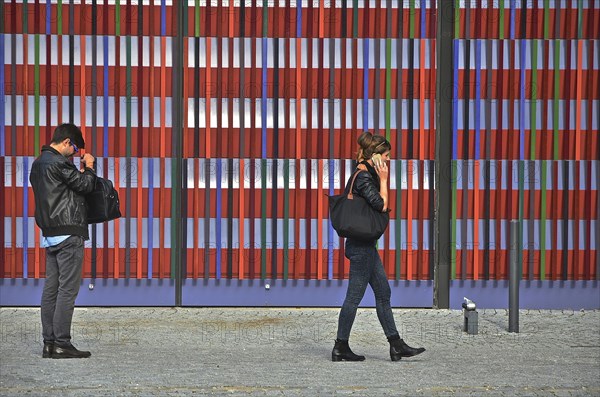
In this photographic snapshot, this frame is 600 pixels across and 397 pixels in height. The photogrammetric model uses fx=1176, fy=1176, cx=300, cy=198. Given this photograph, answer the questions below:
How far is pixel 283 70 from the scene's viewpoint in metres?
12.8

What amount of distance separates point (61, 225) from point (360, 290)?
2.46m

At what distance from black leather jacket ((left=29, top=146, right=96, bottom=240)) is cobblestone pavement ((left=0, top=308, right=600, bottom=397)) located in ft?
3.53

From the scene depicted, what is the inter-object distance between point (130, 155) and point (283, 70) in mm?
1901

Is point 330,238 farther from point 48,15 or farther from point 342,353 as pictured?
point 48,15

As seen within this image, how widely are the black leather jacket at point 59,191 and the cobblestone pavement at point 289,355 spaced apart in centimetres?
108

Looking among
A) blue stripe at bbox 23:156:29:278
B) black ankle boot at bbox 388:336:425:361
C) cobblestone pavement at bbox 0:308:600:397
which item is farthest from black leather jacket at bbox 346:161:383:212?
blue stripe at bbox 23:156:29:278

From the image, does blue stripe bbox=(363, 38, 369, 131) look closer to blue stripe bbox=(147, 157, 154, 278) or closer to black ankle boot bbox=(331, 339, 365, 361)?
blue stripe bbox=(147, 157, 154, 278)

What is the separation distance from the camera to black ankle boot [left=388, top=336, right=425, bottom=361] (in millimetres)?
9266

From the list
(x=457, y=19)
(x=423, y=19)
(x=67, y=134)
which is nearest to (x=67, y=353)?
(x=67, y=134)

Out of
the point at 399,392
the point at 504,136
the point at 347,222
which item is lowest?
the point at 399,392

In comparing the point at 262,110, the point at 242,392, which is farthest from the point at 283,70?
the point at 242,392

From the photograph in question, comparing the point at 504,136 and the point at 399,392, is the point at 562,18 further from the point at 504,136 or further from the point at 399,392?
the point at 399,392

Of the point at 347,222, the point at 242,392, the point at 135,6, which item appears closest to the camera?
the point at 242,392

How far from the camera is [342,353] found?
30.5 feet
